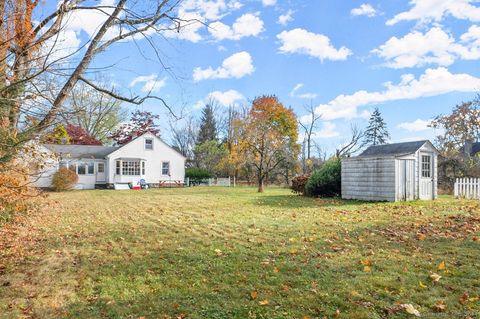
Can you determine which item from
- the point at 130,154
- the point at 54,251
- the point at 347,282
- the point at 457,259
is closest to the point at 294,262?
the point at 347,282

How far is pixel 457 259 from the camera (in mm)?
5066

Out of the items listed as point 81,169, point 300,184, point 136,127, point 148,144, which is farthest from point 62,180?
point 136,127

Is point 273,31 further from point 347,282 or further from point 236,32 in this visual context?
point 347,282

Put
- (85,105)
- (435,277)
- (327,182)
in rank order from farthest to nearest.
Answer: (327,182) → (85,105) → (435,277)

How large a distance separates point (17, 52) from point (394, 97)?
65.4 ft

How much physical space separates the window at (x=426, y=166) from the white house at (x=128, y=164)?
897 inches

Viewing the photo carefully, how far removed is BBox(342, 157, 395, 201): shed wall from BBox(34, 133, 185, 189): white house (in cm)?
2030

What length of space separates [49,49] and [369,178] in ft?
43.2

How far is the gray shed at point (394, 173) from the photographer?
13820mm

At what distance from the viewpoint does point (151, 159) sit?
107 ft

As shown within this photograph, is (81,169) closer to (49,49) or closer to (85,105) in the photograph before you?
(85,105)

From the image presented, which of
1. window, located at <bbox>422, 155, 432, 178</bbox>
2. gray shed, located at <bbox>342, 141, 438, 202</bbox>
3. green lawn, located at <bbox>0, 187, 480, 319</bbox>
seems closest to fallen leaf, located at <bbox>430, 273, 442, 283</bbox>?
green lawn, located at <bbox>0, 187, 480, 319</bbox>

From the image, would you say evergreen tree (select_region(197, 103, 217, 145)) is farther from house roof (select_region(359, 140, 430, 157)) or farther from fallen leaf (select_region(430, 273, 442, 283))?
fallen leaf (select_region(430, 273, 442, 283))

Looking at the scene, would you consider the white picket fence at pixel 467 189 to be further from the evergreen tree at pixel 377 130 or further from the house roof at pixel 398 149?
the evergreen tree at pixel 377 130
